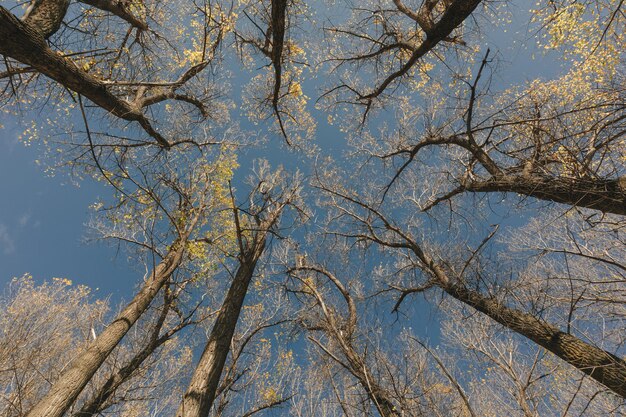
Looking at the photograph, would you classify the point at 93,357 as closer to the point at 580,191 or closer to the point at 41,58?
the point at 41,58

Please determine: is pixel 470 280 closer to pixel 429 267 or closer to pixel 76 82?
pixel 429 267

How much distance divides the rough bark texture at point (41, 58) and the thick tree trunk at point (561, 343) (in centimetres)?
514

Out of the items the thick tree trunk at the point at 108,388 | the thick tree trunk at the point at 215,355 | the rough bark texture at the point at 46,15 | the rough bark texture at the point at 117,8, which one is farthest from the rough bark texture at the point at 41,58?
the thick tree trunk at the point at 108,388

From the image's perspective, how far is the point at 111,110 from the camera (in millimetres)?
3781

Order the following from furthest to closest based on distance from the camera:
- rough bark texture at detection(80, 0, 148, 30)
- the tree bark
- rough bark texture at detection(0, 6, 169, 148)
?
the tree bark, rough bark texture at detection(80, 0, 148, 30), rough bark texture at detection(0, 6, 169, 148)

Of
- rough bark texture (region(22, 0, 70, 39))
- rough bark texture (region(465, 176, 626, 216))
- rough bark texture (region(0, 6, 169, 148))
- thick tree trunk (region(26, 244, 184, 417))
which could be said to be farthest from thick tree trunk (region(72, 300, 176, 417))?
rough bark texture (region(465, 176, 626, 216))

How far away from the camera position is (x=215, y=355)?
3.98 meters

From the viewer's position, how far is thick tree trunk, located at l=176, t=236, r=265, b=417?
11.6 feet

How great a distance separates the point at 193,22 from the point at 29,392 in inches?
430

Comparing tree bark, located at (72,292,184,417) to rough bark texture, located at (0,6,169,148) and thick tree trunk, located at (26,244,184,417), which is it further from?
rough bark texture, located at (0,6,169,148)

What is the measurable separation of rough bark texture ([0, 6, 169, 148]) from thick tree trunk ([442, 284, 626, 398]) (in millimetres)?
5142

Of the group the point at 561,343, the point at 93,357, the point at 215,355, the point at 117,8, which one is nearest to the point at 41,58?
the point at 117,8

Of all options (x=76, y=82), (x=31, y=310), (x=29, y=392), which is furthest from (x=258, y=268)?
(x=31, y=310)

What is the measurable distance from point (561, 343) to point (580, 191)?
212 centimetres
